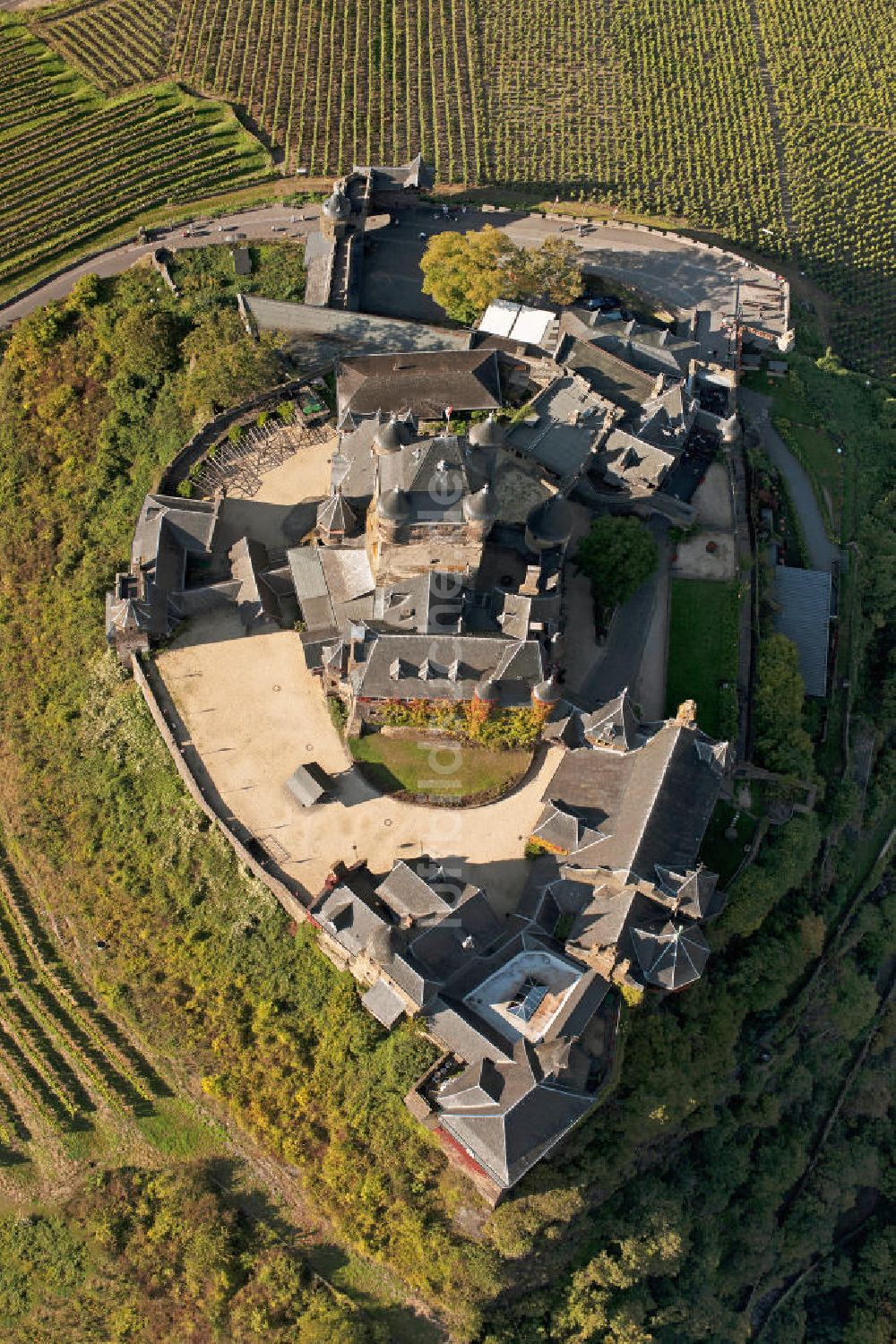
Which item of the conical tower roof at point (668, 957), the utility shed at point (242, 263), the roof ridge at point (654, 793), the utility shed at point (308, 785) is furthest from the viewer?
the utility shed at point (242, 263)

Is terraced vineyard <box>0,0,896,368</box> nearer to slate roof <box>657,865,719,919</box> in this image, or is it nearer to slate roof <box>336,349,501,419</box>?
slate roof <box>336,349,501,419</box>

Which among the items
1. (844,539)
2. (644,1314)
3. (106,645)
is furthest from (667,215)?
(644,1314)

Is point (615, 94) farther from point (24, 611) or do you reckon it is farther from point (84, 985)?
point (84, 985)

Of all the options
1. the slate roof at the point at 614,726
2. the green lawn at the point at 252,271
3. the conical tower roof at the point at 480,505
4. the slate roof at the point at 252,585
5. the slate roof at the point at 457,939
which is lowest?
the slate roof at the point at 457,939

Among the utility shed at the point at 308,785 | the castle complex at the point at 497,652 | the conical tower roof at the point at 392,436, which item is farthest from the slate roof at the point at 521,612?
the utility shed at the point at 308,785

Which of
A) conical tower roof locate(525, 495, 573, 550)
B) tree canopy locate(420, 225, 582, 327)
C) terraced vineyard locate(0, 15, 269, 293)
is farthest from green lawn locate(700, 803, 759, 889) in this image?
terraced vineyard locate(0, 15, 269, 293)

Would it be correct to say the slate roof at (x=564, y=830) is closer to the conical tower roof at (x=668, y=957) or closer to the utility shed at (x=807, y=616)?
the conical tower roof at (x=668, y=957)
